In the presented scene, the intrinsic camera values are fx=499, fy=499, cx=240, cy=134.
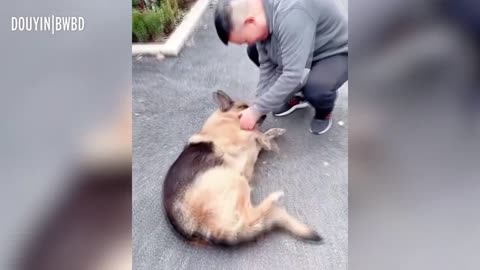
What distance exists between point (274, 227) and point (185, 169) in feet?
0.98

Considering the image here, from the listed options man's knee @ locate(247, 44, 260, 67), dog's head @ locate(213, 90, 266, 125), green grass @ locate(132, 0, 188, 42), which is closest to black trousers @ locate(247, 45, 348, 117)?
man's knee @ locate(247, 44, 260, 67)

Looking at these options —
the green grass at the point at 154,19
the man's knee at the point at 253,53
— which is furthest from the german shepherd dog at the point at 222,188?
the green grass at the point at 154,19

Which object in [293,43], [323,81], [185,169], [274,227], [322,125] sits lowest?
[274,227]

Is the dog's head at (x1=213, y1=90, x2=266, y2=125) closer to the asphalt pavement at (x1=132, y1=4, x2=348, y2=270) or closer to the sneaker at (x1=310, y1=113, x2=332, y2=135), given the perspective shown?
the asphalt pavement at (x1=132, y1=4, x2=348, y2=270)

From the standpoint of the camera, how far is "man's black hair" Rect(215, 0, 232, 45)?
4.63 ft

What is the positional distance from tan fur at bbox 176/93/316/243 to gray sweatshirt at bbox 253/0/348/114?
10 centimetres

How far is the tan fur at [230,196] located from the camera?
139cm

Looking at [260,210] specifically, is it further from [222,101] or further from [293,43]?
[293,43]

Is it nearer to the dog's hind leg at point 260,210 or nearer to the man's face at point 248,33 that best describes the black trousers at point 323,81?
the man's face at point 248,33

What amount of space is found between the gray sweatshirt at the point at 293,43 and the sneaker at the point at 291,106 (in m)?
0.01

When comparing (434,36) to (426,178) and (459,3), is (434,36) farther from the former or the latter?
(426,178)

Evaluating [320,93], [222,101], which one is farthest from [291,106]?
[222,101]

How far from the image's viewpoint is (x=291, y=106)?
1.42 meters

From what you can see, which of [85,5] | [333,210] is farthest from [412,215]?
[85,5]
